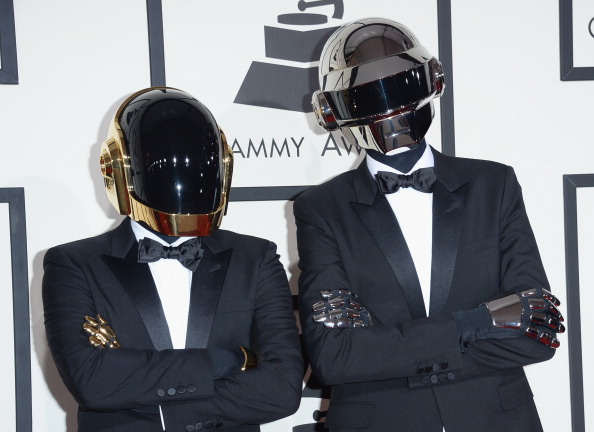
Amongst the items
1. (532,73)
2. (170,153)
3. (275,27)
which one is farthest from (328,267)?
(532,73)

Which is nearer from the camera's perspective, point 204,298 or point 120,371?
point 120,371

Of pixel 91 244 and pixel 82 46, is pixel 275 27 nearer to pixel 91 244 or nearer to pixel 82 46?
pixel 82 46

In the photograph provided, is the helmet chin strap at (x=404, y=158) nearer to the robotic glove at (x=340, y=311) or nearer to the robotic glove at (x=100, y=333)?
the robotic glove at (x=340, y=311)

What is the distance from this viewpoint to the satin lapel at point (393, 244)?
262 cm

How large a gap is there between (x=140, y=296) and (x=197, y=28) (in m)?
1.51

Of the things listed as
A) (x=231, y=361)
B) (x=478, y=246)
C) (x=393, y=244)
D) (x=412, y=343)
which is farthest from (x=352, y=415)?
(x=478, y=246)

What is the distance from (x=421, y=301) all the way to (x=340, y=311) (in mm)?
261

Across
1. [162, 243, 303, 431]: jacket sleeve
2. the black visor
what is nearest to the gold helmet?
the black visor

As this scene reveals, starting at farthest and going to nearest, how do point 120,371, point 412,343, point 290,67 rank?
point 290,67
point 412,343
point 120,371

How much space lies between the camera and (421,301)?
103 inches

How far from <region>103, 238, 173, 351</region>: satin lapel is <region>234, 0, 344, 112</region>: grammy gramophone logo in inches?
50.7

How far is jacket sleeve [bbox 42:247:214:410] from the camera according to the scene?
2387mm

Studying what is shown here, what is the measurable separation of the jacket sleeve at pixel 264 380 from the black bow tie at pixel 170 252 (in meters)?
0.23

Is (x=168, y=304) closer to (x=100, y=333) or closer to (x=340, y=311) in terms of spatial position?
(x=100, y=333)
